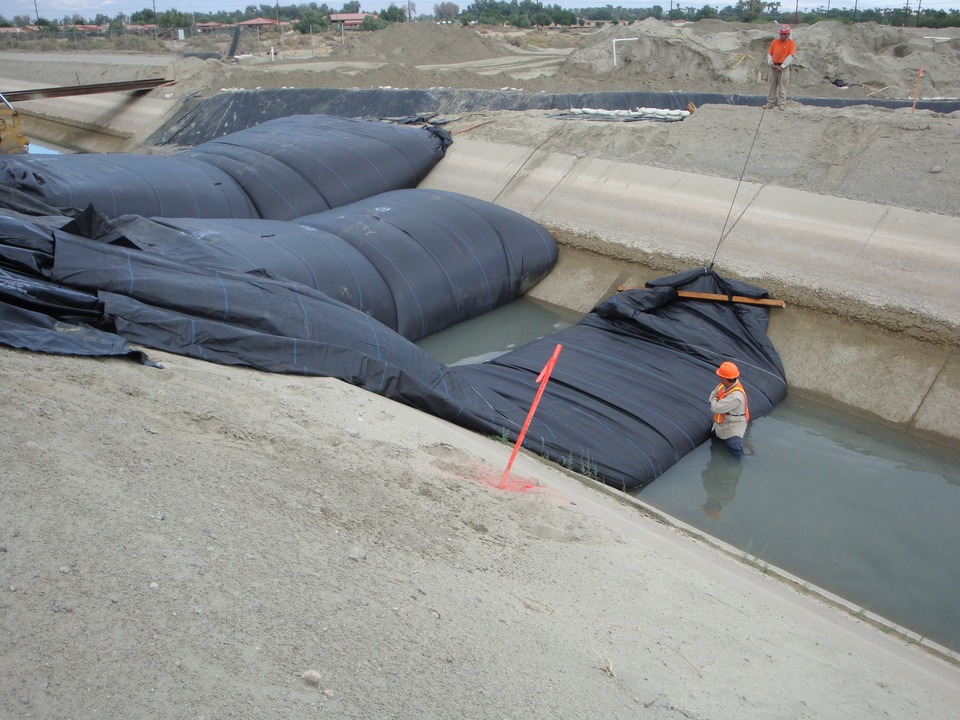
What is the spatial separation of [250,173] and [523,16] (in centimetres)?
4027

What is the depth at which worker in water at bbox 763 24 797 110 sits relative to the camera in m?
11.7

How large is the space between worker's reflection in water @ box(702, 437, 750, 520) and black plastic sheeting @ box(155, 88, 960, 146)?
403 inches

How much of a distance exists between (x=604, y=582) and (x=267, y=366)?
318 centimetres

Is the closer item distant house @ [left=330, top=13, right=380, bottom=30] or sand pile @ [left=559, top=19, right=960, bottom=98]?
sand pile @ [left=559, top=19, right=960, bottom=98]

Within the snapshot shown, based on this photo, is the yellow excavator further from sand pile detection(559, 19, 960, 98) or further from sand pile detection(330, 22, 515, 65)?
sand pile detection(330, 22, 515, 65)

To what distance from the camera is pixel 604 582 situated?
166 inches

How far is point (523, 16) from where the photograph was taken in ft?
154

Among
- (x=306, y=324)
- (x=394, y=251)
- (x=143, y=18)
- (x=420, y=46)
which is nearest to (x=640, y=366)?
(x=394, y=251)

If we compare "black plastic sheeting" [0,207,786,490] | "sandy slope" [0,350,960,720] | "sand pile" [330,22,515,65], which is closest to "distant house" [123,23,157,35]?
"sand pile" [330,22,515,65]

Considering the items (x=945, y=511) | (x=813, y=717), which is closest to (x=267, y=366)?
(x=813, y=717)

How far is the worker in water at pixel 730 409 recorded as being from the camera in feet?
22.7

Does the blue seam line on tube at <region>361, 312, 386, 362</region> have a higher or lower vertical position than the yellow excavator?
lower

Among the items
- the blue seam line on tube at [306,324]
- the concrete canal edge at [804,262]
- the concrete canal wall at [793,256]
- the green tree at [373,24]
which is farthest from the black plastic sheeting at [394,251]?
the green tree at [373,24]

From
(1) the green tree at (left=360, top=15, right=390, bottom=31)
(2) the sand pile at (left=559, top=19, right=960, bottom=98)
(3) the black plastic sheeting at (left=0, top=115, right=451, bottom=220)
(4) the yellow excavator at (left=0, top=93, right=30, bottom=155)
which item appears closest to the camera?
(3) the black plastic sheeting at (left=0, top=115, right=451, bottom=220)
